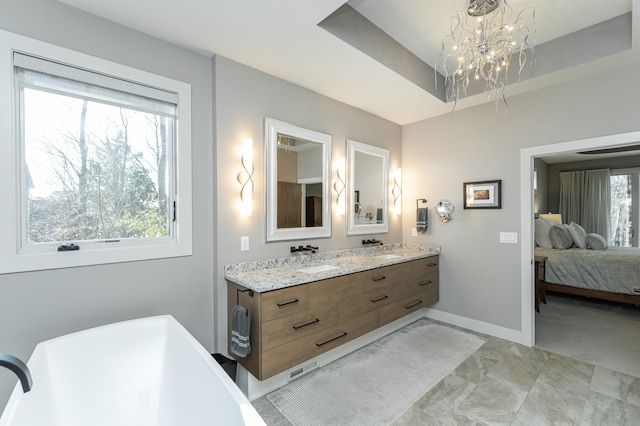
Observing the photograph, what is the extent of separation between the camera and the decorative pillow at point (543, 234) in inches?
207

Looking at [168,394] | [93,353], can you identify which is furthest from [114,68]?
[168,394]

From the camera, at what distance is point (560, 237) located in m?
5.15

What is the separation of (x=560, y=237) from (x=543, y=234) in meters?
0.25

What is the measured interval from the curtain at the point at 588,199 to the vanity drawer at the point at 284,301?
7776 millimetres

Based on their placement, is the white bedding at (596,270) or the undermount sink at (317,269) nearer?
the undermount sink at (317,269)

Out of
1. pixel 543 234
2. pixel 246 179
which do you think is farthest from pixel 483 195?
pixel 543 234

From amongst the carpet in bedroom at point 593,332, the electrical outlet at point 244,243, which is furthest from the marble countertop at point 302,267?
the carpet in bedroom at point 593,332

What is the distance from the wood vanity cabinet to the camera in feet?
6.48

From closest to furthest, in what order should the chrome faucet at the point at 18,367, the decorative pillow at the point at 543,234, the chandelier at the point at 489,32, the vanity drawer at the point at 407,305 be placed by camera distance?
the chrome faucet at the point at 18,367
the chandelier at the point at 489,32
the vanity drawer at the point at 407,305
the decorative pillow at the point at 543,234

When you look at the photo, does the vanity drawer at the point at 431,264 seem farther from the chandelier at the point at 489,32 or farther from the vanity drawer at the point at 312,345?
the chandelier at the point at 489,32

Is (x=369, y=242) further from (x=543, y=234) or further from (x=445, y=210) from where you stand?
(x=543, y=234)

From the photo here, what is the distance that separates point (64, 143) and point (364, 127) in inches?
112

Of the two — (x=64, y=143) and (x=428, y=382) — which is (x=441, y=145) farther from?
(x=64, y=143)

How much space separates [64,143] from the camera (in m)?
1.76
